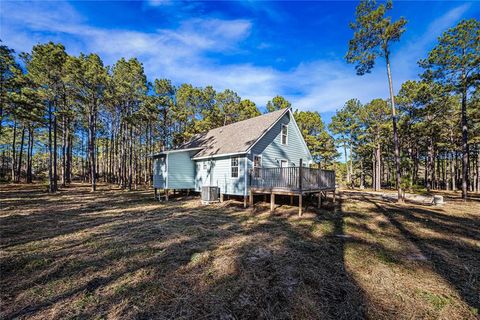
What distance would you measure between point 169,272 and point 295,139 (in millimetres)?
13913

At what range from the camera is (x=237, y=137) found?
15266 mm

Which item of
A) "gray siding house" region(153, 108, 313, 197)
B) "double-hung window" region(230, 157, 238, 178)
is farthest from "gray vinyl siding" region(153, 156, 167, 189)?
"double-hung window" region(230, 157, 238, 178)

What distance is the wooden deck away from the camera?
10.3 m

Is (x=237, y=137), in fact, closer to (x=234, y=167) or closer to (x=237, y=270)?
(x=234, y=167)

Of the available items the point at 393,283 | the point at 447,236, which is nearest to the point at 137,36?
the point at 393,283

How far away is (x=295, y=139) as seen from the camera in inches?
642

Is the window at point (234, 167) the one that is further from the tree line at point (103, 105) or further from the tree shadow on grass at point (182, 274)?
the tree line at point (103, 105)

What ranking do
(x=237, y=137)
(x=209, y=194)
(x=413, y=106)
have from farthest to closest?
(x=413, y=106)
(x=237, y=137)
(x=209, y=194)

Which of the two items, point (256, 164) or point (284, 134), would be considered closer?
point (256, 164)

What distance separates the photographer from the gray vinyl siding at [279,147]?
45.2 ft

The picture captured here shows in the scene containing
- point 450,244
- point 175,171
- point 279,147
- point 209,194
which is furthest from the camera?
point 175,171

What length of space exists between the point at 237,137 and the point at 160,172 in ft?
21.8

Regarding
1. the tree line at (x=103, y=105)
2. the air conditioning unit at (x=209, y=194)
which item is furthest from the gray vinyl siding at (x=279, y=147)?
the tree line at (x=103, y=105)

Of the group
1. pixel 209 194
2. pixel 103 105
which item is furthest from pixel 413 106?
pixel 103 105
